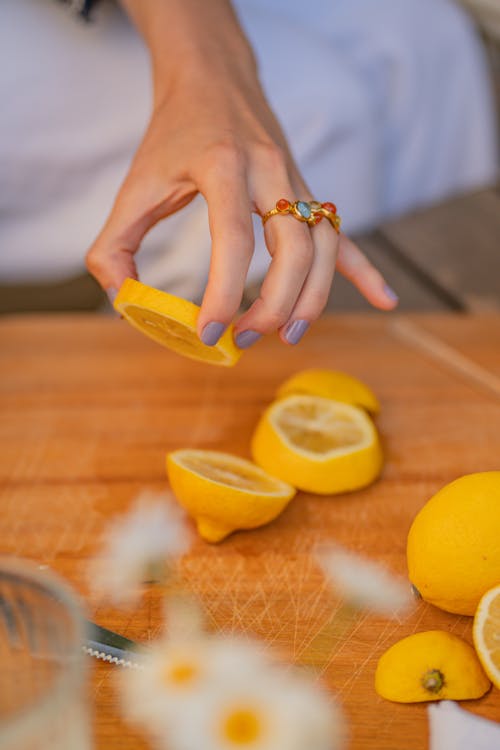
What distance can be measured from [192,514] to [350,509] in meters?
0.15

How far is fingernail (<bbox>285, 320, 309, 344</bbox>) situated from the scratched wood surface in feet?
0.53

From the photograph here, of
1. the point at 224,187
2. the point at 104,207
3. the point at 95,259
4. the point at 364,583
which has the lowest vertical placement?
the point at 104,207

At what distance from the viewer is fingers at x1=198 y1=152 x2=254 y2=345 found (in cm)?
75

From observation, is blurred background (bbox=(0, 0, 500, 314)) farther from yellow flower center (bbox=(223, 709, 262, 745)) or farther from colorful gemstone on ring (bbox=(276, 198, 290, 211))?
yellow flower center (bbox=(223, 709, 262, 745))

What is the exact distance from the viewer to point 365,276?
880 millimetres

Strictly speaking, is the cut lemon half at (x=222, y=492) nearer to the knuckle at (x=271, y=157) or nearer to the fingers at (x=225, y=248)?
the fingers at (x=225, y=248)

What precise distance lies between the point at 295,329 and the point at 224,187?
14cm

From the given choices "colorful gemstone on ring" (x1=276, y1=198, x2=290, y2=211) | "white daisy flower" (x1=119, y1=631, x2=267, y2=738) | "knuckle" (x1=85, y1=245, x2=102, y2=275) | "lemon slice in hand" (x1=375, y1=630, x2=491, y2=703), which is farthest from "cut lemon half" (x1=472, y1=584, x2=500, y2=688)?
"knuckle" (x1=85, y1=245, x2=102, y2=275)

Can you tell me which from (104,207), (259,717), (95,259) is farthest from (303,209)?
(104,207)

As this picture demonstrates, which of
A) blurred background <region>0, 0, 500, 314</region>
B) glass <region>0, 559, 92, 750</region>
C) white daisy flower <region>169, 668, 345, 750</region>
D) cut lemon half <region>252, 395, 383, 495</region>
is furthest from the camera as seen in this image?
blurred background <region>0, 0, 500, 314</region>

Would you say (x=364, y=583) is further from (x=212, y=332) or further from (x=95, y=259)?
(x=95, y=259)

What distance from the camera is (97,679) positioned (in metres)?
0.65

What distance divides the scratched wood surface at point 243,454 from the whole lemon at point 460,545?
4 cm

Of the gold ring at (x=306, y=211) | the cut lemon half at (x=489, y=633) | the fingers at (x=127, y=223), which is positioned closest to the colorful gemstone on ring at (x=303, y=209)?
the gold ring at (x=306, y=211)
